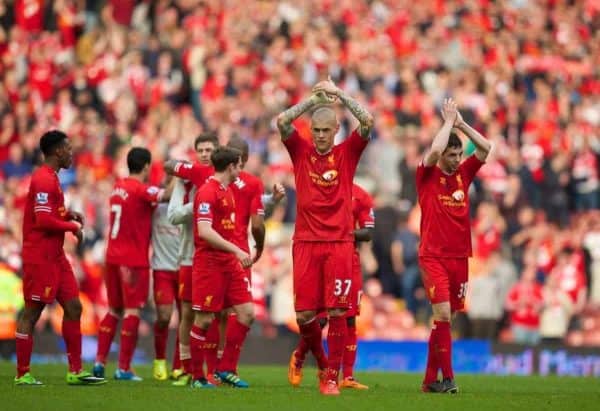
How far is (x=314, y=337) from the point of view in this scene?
15.6 m

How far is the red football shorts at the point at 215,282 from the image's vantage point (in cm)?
1561

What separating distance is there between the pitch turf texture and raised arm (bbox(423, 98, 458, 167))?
250cm

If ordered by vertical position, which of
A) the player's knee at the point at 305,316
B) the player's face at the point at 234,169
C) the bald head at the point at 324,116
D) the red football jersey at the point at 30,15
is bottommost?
the player's knee at the point at 305,316

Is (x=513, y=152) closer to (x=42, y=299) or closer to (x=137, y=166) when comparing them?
(x=137, y=166)

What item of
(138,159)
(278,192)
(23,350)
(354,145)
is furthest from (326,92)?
(23,350)

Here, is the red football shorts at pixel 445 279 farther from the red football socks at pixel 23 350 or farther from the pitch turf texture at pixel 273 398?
the red football socks at pixel 23 350

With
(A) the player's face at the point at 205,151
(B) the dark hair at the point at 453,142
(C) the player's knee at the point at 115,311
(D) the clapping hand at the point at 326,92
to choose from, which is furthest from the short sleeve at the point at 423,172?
(C) the player's knee at the point at 115,311

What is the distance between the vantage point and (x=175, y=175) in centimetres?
1681

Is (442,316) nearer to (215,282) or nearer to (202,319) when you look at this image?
(215,282)

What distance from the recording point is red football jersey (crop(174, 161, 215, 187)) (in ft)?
54.9

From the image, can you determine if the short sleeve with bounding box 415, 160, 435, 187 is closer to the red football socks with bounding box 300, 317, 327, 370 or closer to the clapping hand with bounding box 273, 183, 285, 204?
the clapping hand with bounding box 273, 183, 285, 204

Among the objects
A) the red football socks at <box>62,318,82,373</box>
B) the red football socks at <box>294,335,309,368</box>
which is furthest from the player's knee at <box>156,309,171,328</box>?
the red football socks at <box>62,318,82,373</box>

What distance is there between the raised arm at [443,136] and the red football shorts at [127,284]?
14.1 ft

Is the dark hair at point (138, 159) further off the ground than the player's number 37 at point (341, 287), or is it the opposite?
the dark hair at point (138, 159)
